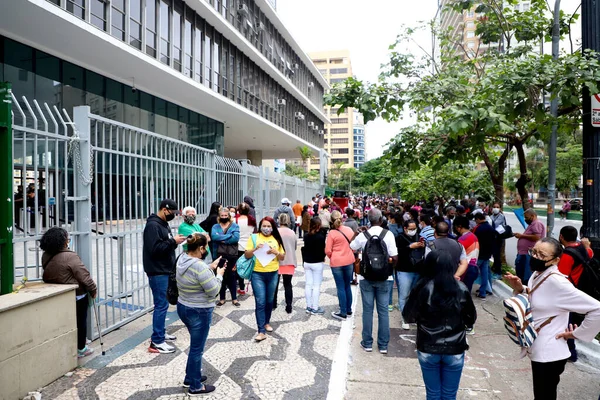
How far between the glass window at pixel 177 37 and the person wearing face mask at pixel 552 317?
52.6 ft

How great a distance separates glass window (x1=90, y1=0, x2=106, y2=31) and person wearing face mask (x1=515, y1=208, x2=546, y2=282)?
1268 centimetres

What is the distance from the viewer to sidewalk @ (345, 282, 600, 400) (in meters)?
4.12

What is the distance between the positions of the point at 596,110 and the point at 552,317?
3.95 m

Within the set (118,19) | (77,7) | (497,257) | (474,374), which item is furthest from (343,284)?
(118,19)

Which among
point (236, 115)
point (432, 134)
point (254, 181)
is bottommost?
point (254, 181)

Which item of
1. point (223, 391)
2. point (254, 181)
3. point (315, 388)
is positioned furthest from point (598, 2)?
point (254, 181)

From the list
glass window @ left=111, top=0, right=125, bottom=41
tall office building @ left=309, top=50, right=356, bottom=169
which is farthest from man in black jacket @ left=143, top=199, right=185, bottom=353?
tall office building @ left=309, top=50, right=356, bottom=169

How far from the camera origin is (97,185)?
205 inches

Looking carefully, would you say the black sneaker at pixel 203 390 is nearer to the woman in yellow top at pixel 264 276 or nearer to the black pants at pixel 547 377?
the woman in yellow top at pixel 264 276

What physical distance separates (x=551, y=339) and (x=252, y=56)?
22680mm

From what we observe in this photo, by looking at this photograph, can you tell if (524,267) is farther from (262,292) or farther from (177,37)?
(177,37)

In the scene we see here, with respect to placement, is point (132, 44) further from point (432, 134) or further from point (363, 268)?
point (363, 268)

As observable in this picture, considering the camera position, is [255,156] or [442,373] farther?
[255,156]

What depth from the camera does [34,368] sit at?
3762 mm
